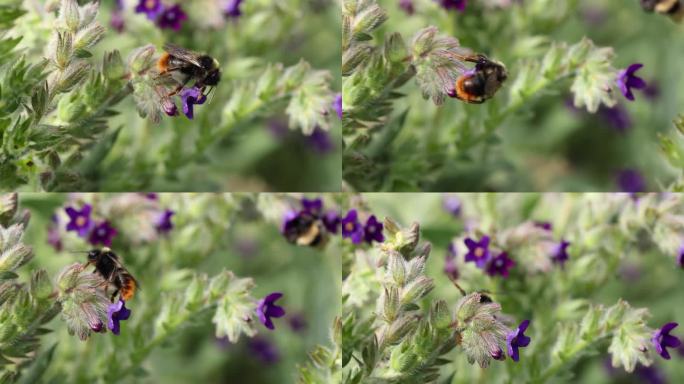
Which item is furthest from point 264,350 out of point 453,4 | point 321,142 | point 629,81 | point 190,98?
point 629,81

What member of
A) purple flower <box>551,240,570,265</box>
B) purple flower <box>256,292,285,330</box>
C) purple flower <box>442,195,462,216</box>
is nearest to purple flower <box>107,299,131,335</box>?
purple flower <box>256,292,285,330</box>

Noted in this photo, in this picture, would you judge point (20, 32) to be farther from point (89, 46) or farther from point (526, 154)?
point (526, 154)

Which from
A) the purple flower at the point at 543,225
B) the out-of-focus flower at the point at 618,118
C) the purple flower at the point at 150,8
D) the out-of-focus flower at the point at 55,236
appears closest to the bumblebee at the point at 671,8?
the purple flower at the point at 543,225

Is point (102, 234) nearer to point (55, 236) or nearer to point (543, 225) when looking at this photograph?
point (55, 236)

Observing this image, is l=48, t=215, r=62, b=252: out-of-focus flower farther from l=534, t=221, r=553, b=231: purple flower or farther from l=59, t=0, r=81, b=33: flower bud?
l=534, t=221, r=553, b=231: purple flower

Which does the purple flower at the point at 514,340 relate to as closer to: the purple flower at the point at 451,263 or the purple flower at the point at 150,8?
the purple flower at the point at 451,263

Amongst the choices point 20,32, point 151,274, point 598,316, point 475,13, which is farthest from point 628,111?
point 20,32
